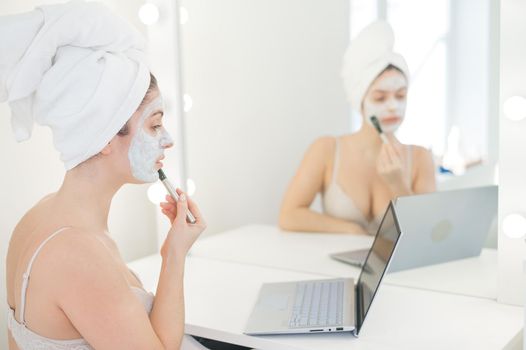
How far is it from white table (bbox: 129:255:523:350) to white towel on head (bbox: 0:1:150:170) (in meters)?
0.45

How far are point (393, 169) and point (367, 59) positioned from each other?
0.26 meters

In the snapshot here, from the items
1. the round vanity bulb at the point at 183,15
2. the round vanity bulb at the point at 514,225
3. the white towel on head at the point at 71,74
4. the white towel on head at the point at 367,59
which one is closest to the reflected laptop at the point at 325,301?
the round vanity bulb at the point at 514,225

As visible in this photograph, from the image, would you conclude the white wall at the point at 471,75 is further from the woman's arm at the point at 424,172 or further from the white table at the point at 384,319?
the white table at the point at 384,319

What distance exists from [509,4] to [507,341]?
25.2 inches

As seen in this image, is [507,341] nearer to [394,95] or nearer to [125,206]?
[394,95]

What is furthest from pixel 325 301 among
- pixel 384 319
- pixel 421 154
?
pixel 421 154

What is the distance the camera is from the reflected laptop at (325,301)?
133 cm

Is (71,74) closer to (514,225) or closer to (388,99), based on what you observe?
(388,99)

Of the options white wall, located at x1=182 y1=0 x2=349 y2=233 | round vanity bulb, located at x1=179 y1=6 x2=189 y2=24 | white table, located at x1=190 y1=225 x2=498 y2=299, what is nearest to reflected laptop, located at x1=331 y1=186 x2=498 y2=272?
white table, located at x1=190 y1=225 x2=498 y2=299

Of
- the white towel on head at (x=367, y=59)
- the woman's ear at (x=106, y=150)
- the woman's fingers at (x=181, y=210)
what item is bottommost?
the woman's fingers at (x=181, y=210)

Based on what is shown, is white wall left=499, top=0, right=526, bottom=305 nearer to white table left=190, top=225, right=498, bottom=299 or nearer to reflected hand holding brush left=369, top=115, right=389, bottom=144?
white table left=190, top=225, right=498, bottom=299

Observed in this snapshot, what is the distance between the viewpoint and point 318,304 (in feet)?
4.75

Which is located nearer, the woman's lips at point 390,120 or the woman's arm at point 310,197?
the woman's lips at point 390,120

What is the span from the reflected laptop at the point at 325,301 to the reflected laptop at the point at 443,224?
13 centimetres
